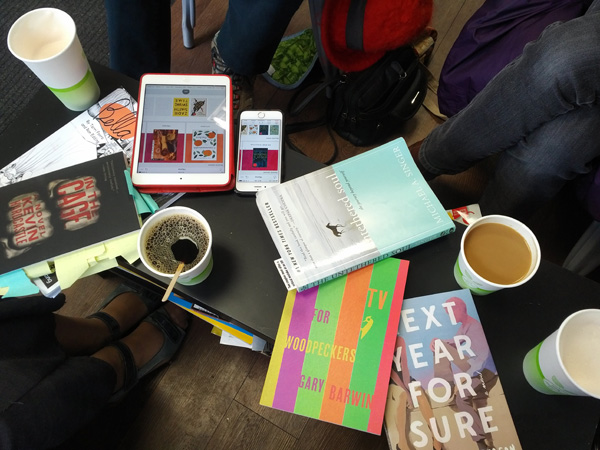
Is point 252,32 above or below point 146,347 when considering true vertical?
above

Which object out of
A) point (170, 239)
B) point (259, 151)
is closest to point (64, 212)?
point (170, 239)

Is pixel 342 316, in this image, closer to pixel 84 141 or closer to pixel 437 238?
pixel 437 238

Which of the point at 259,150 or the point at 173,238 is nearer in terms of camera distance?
the point at 173,238

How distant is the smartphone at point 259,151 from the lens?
0.73 metres

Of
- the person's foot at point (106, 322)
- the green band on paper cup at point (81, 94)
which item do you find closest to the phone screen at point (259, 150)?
the green band on paper cup at point (81, 94)

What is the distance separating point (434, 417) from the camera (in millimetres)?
606

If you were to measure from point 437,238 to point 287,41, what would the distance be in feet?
3.33

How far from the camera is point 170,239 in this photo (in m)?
0.65

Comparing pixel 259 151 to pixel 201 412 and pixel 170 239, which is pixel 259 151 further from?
pixel 201 412

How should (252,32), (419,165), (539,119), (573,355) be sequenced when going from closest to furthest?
(573,355) → (539,119) → (252,32) → (419,165)

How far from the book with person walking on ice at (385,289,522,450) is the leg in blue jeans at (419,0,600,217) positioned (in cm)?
42

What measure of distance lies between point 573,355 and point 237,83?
1.08m

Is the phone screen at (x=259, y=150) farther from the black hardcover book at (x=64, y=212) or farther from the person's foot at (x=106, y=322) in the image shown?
the person's foot at (x=106, y=322)

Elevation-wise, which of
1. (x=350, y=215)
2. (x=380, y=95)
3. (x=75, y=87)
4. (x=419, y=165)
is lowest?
(x=419, y=165)
